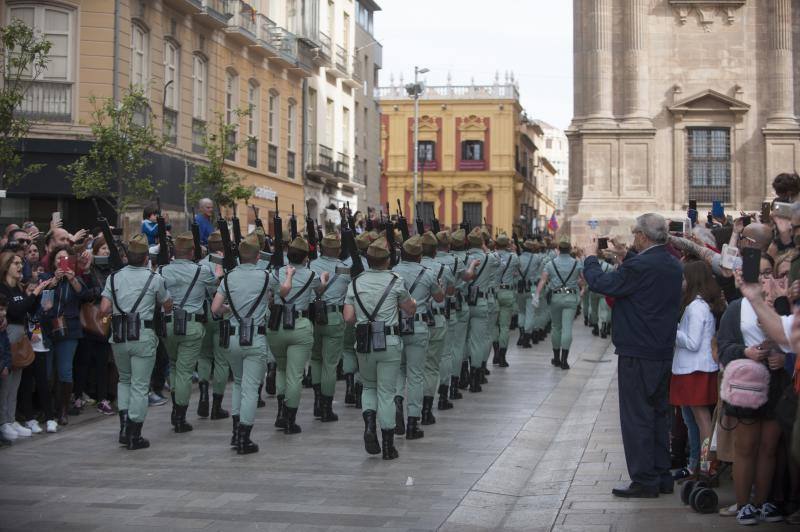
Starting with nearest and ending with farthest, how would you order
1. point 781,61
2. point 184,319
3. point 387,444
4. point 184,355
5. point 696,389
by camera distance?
point 696,389, point 387,444, point 184,319, point 184,355, point 781,61

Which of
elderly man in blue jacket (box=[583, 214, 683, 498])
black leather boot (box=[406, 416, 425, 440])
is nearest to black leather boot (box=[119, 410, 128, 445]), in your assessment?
black leather boot (box=[406, 416, 425, 440])

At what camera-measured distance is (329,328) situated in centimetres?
1240

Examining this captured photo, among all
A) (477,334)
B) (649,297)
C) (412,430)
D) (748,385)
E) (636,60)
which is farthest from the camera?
(636,60)

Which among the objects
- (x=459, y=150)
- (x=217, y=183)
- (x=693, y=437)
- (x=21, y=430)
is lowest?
(x=21, y=430)

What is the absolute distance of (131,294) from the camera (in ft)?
34.6

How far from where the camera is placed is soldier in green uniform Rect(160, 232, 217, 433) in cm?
1157

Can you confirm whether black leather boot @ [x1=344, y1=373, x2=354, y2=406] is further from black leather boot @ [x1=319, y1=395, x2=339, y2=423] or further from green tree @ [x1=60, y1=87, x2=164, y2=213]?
green tree @ [x1=60, y1=87, x2=164, y2=213]

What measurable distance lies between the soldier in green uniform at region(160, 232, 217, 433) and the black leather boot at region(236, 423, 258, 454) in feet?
4.92

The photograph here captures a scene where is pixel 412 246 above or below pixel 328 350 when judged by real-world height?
above

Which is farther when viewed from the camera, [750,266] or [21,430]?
[21,430]

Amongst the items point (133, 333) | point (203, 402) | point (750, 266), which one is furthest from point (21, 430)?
point (750, 266)

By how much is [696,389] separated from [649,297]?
81cm

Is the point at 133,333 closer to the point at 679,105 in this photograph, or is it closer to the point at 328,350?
the point at 328,350

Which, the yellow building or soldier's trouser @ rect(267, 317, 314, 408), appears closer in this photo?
soldier's trouser @ rect(267, 317, 314, 408)
